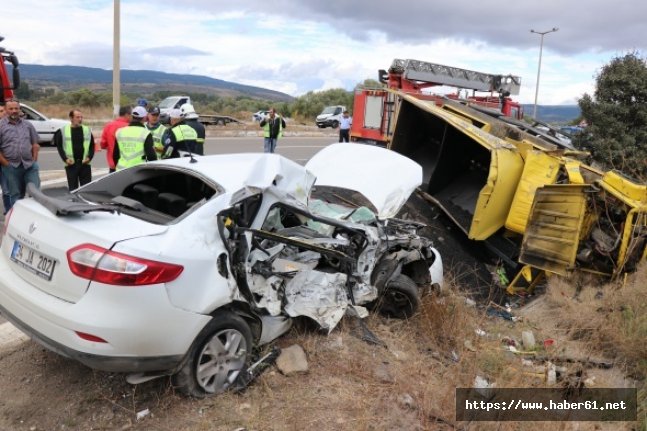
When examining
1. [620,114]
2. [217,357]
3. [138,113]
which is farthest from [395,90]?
[217,357]

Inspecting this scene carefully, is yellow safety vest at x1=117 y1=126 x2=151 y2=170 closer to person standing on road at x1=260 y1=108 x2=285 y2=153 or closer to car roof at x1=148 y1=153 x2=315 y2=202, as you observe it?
car roof at x1=148 y1=153 x2=315 y2=202

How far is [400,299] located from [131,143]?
3.53 m

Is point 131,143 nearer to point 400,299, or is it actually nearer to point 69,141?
point 69,141

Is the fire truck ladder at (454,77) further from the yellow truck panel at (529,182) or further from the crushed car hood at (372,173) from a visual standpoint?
the crushed car hood at (372,173)

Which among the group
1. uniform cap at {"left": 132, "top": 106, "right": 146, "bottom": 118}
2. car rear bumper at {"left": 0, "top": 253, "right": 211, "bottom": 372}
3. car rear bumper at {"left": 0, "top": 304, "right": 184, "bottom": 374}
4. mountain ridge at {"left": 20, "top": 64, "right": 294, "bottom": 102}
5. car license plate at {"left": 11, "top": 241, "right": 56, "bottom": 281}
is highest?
mountain ridge at {"left": 20, "top": 64, "right": 294, "bottom": 102}

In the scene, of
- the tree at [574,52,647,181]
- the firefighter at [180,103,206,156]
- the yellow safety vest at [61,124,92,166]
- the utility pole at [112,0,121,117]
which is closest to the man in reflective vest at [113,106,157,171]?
the yellow safety vest at [61,124,92,166]

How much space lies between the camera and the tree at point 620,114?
10.2 meters

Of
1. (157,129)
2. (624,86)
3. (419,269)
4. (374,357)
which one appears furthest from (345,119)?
Answer: (374,357)

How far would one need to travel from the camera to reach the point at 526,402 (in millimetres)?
3283

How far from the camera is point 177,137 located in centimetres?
677

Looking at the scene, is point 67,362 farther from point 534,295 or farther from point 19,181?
point 534,295

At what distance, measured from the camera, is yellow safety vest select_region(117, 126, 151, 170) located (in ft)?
19.1

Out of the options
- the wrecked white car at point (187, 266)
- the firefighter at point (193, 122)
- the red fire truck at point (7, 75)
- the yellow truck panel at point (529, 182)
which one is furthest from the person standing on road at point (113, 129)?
the yellow truck panel at point (529, 182)

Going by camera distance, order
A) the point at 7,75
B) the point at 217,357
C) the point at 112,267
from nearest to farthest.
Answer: the point at 112,267 < the point at 217,357 < the point at 7,75
